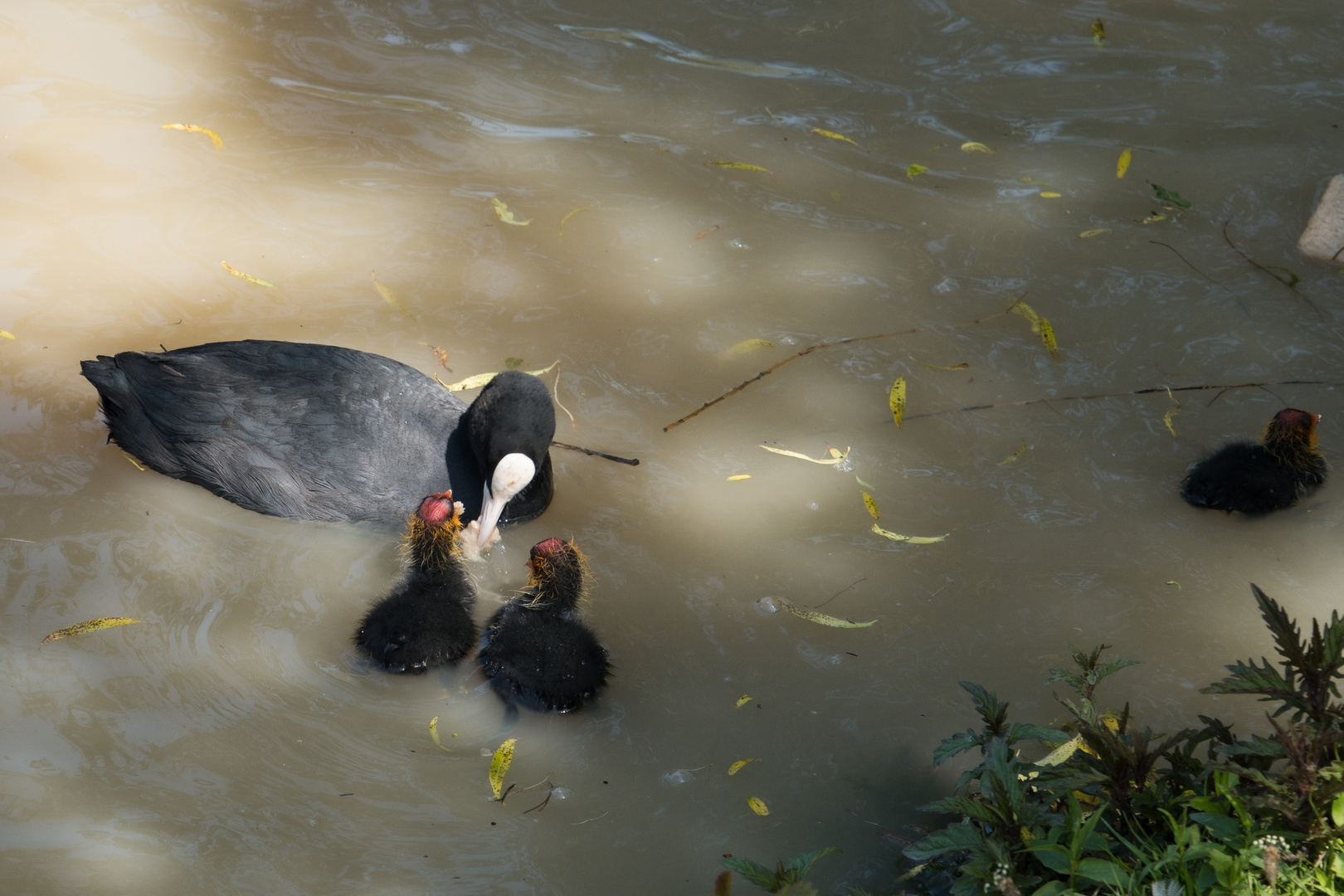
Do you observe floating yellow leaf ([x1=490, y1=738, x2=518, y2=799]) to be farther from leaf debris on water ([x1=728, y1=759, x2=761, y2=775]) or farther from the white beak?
the white beak

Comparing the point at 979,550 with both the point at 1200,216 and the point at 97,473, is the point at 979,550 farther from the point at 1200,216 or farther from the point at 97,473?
the point at 97,473

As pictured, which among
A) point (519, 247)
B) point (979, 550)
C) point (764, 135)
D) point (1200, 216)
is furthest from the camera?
point (764, 135)

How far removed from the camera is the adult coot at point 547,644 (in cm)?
301

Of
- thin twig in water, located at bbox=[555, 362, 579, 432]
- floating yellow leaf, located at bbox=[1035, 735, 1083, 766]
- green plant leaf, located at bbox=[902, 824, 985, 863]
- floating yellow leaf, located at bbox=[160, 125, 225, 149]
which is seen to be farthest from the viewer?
floating yellow leaf, located at bbox=[160, 125, 225, 149]

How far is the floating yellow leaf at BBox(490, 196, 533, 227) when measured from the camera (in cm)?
495

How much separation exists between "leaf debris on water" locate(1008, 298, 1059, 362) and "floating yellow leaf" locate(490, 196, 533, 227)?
94.3 inches

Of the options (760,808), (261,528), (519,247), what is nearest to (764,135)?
(519,247)

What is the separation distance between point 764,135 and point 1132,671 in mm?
3589

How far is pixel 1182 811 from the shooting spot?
2059 millimetres


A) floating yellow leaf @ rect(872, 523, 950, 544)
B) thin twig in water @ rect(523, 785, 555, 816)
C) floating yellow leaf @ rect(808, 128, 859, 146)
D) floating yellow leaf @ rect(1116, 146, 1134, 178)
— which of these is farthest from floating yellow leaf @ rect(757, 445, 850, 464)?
floating yellow leaf @ rect(1116, 146, 1134, 178)

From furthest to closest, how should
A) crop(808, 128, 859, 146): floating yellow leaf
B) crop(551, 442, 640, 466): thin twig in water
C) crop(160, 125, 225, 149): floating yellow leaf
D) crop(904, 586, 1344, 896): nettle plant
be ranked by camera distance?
crop(808, 128, 859, 146): floating yellow leaf → crop(160, 125, 225, 149): floating yellow leaf → crop(551, 442, 640, 466): thin twig in water → crop(904, 586, 1344, 896): nettle plant

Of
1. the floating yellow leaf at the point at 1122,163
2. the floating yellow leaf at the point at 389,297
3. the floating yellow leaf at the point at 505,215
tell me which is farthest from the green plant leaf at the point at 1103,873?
the floating yellow leaf at the point at 1122,163

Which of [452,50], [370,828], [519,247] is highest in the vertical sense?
[452,50]

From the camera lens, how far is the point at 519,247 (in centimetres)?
482
